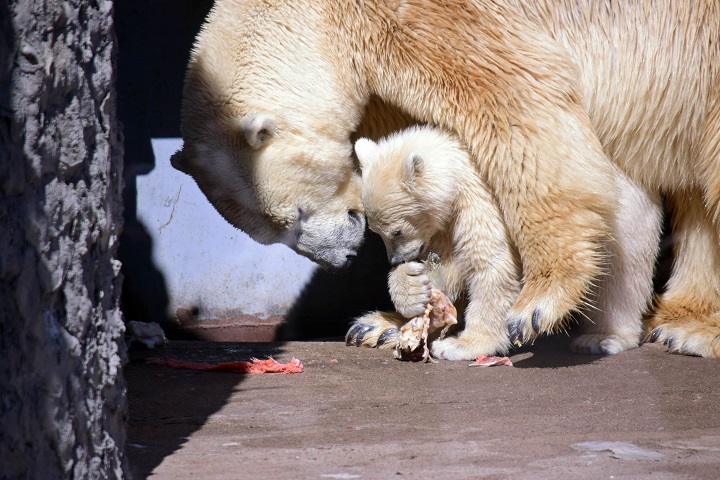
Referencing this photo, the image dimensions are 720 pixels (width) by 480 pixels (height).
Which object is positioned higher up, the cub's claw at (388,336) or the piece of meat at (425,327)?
the piece of meat at (425,327)

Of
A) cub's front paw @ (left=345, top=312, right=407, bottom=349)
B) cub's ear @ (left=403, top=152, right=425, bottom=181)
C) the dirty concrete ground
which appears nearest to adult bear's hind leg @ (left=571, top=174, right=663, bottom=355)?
the dirty concrete ground

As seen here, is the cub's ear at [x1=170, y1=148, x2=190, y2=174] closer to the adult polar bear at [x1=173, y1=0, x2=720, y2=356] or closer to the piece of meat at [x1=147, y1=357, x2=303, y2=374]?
the adult polar bear at [x1=173, y1=0, x2=720, y2=356]

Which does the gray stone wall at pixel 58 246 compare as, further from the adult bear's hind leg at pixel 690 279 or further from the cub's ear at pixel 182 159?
the adult bear's hind leg at pixel 690 279

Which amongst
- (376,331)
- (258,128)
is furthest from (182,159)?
(376,331)

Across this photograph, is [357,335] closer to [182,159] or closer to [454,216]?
[454,216]

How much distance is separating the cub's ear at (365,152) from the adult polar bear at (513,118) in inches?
6.0

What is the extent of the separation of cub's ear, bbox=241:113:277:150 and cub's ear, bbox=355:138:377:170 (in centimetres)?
36

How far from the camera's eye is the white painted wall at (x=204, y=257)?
15.9ft

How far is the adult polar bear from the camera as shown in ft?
10.6

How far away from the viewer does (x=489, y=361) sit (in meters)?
3.30

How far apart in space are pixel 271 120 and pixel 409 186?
→ 629 mm

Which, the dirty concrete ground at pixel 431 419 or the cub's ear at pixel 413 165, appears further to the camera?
the cub's ear at pixel 413 165

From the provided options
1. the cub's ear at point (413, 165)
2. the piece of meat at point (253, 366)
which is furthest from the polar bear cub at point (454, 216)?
the piece of meat at point (253, 366)

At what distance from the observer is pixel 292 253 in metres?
5.03
